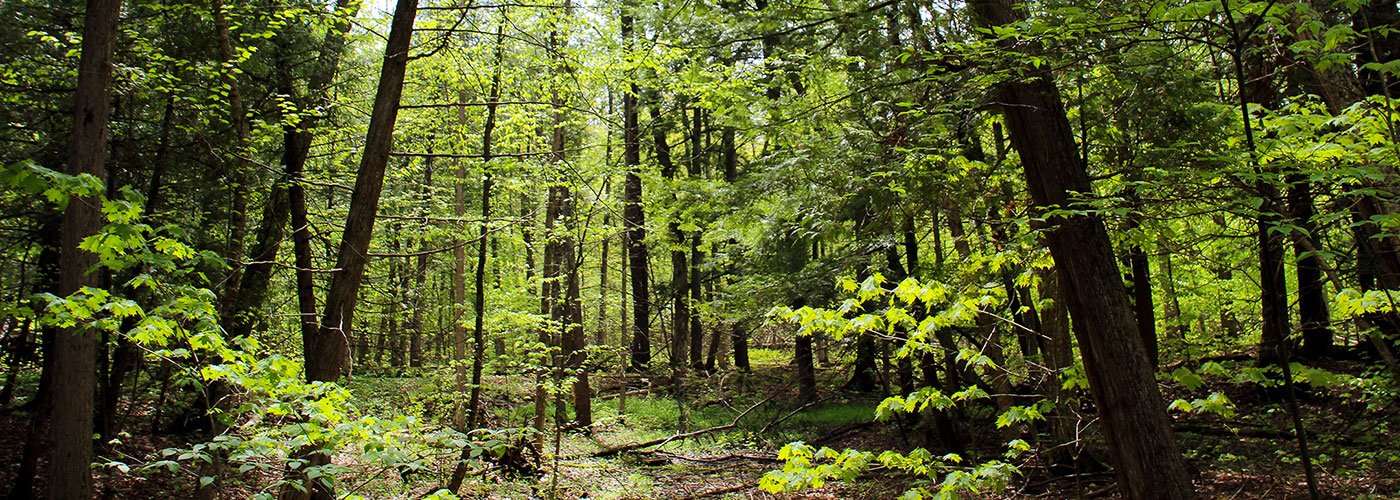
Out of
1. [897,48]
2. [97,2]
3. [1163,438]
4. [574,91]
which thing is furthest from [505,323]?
[1163,438]

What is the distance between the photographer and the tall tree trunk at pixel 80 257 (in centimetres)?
492

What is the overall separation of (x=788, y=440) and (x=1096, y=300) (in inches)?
308

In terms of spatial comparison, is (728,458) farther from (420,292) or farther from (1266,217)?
(420,292)

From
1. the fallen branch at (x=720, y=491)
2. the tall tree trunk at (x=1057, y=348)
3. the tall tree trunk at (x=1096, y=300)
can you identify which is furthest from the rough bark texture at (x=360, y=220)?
the tall tree trunk at (x=1057, y=348)

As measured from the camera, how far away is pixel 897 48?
5.47 m

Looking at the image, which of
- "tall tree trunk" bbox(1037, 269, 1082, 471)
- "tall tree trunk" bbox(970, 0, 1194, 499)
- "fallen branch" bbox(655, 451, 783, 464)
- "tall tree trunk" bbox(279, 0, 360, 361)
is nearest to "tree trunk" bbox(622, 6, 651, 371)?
"fallen branch" bbox(655, 451, 783, 464)

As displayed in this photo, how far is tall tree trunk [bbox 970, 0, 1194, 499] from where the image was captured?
441 cm

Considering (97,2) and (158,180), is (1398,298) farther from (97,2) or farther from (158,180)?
(158,180)

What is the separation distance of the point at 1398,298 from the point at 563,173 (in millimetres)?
7464

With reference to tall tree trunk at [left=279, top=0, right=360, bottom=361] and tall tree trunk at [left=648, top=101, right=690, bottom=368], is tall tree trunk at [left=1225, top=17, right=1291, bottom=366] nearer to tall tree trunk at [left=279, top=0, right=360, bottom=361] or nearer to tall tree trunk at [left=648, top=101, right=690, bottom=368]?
tall tree trunk at [left=279, top=0, right=360, bottom=361]

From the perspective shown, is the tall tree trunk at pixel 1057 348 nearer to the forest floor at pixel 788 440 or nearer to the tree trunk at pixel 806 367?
the forest floor at pixel 788 440

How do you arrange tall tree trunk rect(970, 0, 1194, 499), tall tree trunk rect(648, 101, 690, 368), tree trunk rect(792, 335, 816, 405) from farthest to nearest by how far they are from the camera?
tall tree trunk rect(648, 101, 690, 368), tree trunk rect(792, 335, 816, 405), tall tree trunk rect(970, 0, 1194, 499)

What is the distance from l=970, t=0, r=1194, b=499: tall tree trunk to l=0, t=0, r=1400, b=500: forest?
22 millimetres

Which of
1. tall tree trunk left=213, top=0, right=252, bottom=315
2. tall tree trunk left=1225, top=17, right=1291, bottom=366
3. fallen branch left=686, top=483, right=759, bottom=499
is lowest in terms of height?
fallen branch left=686, top=483, right=759, bottom=499
